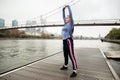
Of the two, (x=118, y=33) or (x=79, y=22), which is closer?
(x=79, y=22)

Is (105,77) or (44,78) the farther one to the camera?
(105,77)

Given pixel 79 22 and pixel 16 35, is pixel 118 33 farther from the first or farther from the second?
pixel 16 35

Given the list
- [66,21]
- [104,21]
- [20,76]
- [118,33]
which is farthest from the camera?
[118,33]

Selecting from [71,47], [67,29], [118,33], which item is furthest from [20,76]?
[118,33]

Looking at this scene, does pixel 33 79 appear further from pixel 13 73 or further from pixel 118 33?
pixel 118 33

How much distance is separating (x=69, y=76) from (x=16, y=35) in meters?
77.5

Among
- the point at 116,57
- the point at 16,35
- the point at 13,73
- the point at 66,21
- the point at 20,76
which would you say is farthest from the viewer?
the point at 16,35

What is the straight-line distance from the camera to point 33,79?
2.92m

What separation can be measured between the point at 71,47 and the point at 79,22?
117ft

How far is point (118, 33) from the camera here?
60812 mm

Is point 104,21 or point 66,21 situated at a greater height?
point 104,21

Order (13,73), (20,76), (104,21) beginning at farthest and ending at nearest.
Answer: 1. (104,21)
2. (13,73)
3. (20,76)

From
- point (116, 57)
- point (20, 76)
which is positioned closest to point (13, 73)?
point (20, 76)

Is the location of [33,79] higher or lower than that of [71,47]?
lower
